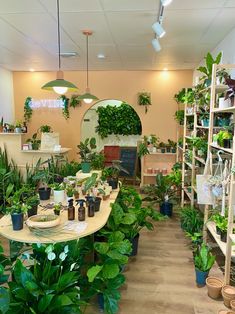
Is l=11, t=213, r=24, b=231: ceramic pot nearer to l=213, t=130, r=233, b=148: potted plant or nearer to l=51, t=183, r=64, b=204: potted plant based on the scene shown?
l=51, t=183, r=64, b=204: potted plant

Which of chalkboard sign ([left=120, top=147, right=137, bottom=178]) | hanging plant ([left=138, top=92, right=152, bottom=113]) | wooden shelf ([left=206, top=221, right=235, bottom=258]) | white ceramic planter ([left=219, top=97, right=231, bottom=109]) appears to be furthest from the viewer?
chalkboard sign ([left=120, top=147, right=137, bottom=178])

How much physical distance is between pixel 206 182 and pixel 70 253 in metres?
1.69

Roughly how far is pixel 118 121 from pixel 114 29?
4.50 m

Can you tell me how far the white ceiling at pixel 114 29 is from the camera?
2855 millimetres

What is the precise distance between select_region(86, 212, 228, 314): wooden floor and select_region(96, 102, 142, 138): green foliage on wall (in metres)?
4.55

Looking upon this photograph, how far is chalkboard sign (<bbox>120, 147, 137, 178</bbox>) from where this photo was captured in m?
7.19

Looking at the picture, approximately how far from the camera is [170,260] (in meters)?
3.28

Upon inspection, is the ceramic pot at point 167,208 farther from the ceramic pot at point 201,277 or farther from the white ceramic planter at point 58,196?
the white ceramic planter at point 58,196

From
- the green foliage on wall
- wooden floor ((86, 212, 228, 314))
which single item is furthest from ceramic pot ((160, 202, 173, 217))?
the green foliage on wall

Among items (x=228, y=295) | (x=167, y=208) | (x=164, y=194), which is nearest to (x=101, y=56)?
(x=164, y=194)

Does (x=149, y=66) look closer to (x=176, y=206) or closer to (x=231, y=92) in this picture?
(x=176, y=206)

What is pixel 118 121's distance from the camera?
802 centimetres

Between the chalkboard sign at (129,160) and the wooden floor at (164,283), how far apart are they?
11.0 feet

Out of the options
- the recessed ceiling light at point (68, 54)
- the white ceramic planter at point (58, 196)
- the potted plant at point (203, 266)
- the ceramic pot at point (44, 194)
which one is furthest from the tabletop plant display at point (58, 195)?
the recessed ceiling light at point (68, 54)
